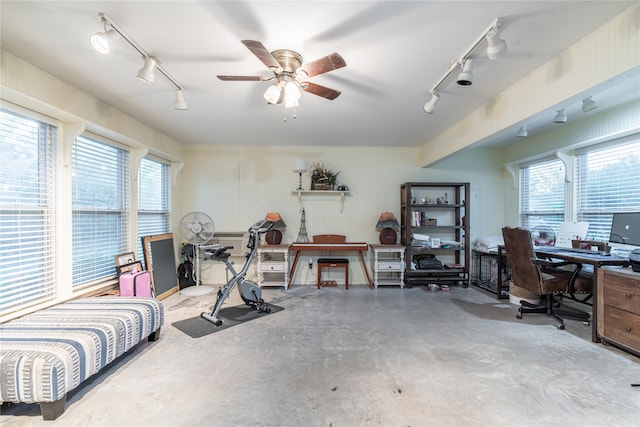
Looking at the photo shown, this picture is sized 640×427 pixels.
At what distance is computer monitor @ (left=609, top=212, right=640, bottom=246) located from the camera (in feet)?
8.82

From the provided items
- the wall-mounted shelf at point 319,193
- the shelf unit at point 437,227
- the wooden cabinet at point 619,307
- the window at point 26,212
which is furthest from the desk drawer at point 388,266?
the window at point 26,212

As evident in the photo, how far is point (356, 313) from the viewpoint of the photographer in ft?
10.8

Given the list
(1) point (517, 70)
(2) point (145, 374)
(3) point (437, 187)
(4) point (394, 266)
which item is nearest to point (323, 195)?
(4) point (394, 266)

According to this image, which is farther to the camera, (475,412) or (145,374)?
(145,374)

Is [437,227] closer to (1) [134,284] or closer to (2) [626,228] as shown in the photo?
(2) [626,228]

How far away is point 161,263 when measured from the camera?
156 inches

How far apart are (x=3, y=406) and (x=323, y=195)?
161 inches

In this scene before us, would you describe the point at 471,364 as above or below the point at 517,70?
below

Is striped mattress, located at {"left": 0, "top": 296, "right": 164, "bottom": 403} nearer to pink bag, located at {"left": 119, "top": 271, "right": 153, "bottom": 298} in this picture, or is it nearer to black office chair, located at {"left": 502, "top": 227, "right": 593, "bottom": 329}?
pink bag, located at {"left": 119, "top": 271, "right": 153, "bottom": 298}

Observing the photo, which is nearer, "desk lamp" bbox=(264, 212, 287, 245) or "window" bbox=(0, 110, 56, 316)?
"window" bbox=(0, 110, 56, 316)

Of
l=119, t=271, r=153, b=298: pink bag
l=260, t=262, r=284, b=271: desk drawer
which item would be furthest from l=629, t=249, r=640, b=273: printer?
l=119, t=271, r=153, b=298: pink bag

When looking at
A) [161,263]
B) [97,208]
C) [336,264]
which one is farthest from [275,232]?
[97,208]

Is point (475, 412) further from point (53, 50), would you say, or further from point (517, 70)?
point (53, 50)

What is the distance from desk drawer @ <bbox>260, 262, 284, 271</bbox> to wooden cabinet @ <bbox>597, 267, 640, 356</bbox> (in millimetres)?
3746
